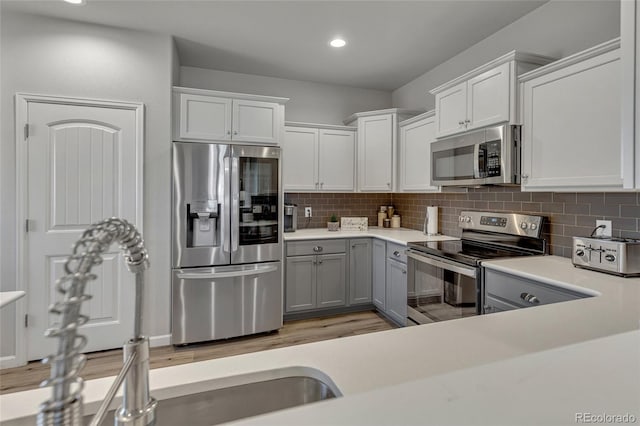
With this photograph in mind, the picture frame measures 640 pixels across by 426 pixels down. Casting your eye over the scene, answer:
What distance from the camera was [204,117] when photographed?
2.99 metres

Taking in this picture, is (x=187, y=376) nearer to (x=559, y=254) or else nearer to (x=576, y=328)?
(x=576, y=328)

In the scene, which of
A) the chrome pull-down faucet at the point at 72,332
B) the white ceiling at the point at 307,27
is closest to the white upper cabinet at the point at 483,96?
the white ceiling at the point at 307,27

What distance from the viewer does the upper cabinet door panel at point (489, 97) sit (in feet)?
7.54

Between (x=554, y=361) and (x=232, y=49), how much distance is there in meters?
3.39

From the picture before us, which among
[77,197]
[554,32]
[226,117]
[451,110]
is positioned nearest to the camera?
[554,32]

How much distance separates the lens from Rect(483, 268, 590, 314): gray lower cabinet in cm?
165

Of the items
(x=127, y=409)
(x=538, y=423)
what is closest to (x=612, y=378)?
(x=538, y=423)

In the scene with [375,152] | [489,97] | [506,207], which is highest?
[489,97]

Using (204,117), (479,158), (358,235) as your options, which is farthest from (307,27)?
(358,235)

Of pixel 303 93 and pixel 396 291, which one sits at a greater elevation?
pixel 303 93

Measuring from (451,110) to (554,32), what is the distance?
32.7 inches

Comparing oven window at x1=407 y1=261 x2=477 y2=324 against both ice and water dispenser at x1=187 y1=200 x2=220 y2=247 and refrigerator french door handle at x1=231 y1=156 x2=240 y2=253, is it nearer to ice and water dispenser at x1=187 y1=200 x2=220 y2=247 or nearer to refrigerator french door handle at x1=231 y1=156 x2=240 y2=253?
refrigerator french door handle at x1=231 y1=156 x2=240 y2=253

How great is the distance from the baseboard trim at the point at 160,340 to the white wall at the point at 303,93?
2528 mm

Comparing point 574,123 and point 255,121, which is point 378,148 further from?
point 574,123
